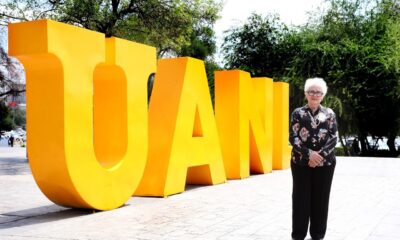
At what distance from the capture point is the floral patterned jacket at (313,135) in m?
5.71

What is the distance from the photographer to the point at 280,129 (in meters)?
15.8

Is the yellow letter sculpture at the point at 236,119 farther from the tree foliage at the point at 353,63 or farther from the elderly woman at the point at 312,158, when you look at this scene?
the tree foliage at the point at 353,63

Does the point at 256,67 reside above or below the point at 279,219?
above

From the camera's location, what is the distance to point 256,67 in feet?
Answer: 106

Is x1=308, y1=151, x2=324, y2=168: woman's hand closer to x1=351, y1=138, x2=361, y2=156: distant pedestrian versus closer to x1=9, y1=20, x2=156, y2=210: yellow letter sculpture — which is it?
x1=9, y1=20, x2=156, y2=210: yellow letter sculpture

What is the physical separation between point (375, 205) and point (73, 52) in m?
5.38

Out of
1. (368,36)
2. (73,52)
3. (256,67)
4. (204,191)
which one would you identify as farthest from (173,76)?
(256,67)

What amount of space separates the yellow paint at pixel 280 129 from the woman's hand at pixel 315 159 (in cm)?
1002

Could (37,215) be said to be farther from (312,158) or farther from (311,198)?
(312,158)

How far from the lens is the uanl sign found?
748 cm

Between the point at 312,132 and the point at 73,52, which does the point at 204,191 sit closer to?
the point at 73,52

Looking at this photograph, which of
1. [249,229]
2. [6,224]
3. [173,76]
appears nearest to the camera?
[249,229]

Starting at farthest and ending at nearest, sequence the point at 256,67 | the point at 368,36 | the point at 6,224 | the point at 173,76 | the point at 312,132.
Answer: the point at 256,67 → the point at 368,36 → the point at 173,76 → the point at 6,224 → the point at 312,132

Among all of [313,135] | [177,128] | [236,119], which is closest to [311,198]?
[313,135]
